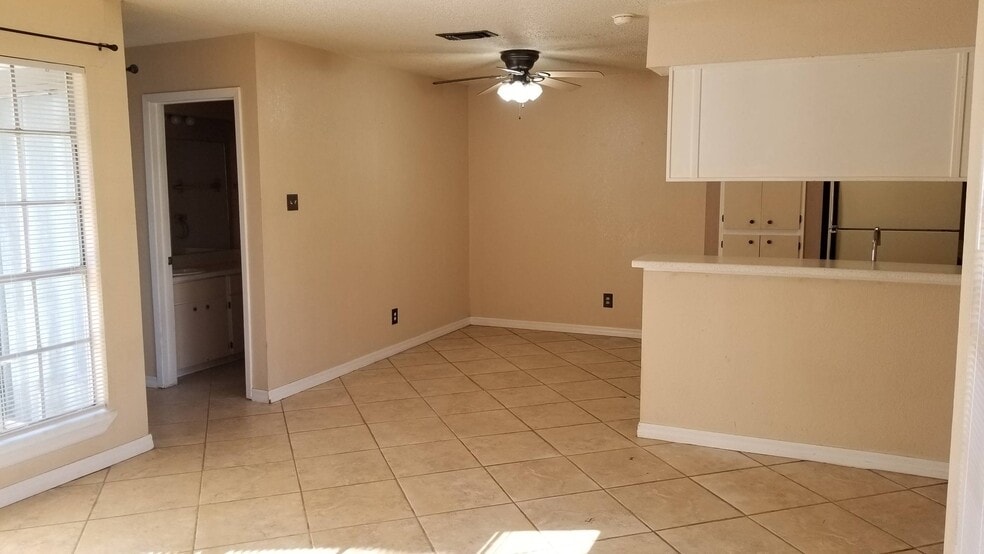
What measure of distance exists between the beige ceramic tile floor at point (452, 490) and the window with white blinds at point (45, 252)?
0.43 meters

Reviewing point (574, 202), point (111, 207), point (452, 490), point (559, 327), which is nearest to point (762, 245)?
point (574, 202)

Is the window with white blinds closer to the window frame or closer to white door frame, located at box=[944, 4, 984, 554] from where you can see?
the window frame

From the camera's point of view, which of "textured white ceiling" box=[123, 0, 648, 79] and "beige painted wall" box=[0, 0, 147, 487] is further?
"textured white ceiling" box=[123, 0, 648, 79]

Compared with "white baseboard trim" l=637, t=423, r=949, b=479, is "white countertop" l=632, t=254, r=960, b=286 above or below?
above

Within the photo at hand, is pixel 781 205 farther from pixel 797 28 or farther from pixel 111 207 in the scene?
pixel 111 207

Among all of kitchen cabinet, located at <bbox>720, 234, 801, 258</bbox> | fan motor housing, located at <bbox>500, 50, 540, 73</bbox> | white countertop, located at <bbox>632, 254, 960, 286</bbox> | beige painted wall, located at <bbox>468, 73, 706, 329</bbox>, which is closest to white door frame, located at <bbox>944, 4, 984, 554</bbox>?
white countertop, located at <bbox>632, 254, 960, 286</bbox>

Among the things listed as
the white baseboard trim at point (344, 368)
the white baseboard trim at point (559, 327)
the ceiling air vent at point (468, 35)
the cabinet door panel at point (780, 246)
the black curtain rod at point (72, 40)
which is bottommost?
the white baseboard trim at point (344, 368)

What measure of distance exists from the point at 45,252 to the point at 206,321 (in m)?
1.94

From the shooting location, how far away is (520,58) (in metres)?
4.44

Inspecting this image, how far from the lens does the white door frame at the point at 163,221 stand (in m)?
4.06

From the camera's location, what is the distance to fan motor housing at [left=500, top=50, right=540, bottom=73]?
4402 mm

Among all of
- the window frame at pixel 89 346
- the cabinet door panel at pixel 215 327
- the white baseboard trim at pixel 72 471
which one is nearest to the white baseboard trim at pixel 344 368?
the white baseboard trim at pixel 72 471

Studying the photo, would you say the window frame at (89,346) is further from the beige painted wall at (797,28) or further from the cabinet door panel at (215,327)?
the beige painted wall at (797,28)

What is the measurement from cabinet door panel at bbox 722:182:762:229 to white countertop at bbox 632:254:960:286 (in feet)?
6.31
